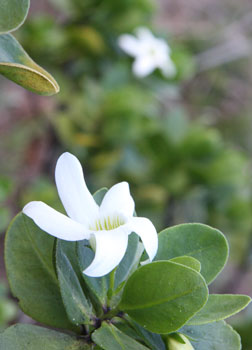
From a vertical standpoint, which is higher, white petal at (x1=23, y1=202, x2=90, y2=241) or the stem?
white petal at (x1=23, y1=202, x2=90, y2=241)

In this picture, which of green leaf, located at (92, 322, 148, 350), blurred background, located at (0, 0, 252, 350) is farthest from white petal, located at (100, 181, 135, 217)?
blurred background, located at (0, 0, 252, 350)

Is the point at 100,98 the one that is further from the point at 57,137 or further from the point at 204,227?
the point at 204,227

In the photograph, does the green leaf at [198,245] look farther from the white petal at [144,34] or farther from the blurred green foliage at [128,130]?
the white petal at [144,34]

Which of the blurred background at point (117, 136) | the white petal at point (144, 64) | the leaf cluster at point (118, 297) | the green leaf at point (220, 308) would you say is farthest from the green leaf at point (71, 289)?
the white petal at point (144, 64)

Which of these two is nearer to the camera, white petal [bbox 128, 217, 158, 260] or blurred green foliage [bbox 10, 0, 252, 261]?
white petal [bbox 128, 217, 158, 260]

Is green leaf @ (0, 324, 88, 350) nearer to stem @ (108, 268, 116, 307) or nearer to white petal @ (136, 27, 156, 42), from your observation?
stem @ (108, 268, 116, 307)

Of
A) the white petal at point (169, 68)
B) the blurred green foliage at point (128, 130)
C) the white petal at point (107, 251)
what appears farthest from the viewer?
the white petal at point (169, 68)
